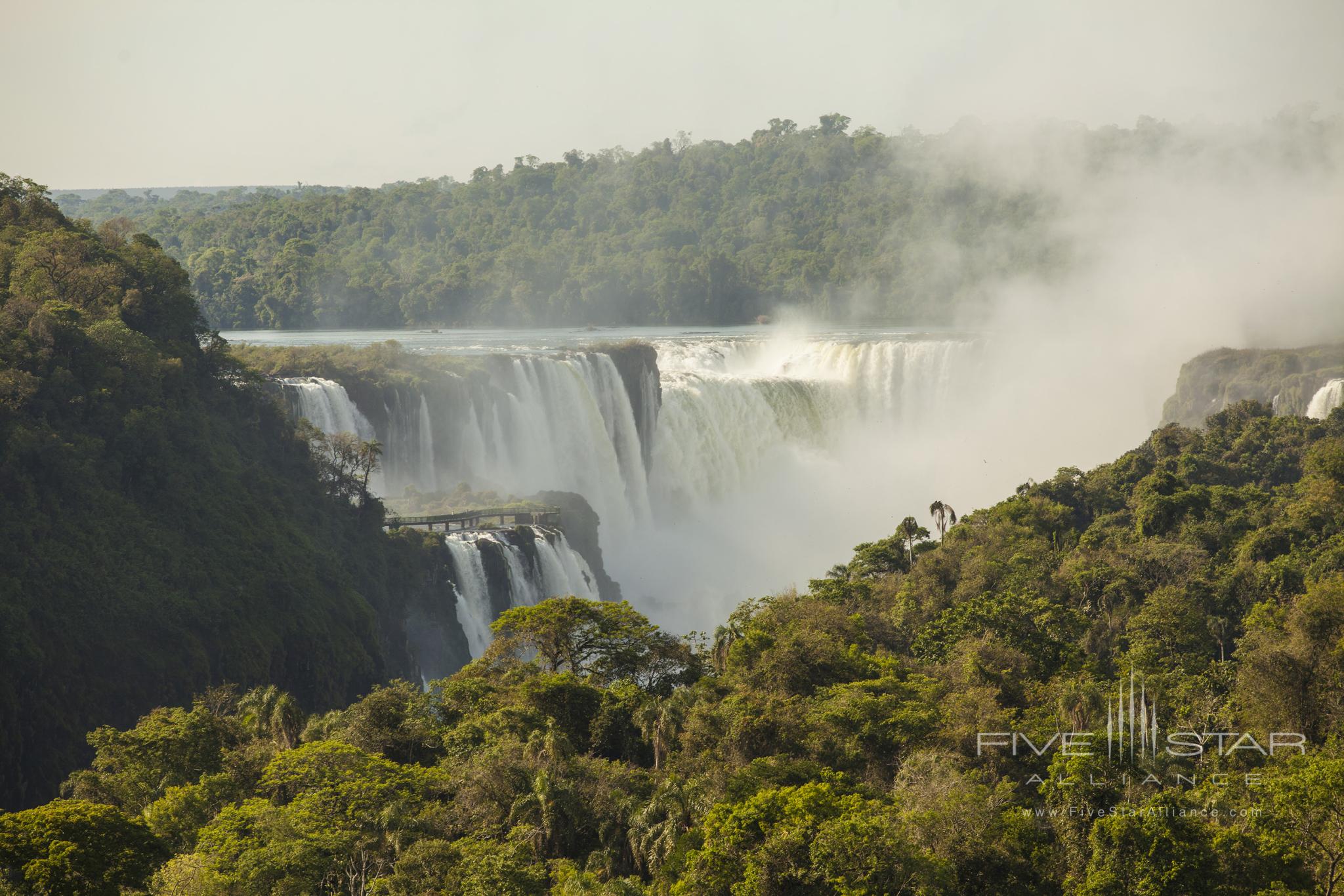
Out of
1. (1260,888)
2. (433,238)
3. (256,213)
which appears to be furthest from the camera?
(433,238)

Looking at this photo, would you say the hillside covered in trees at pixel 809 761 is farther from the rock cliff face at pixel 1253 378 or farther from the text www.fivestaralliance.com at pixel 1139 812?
the rock cliff face at pixel 1253 378

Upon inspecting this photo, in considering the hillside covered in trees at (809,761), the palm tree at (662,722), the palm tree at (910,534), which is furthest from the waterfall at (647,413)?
the palm tree at (662,722)

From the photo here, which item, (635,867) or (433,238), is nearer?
(635,867)

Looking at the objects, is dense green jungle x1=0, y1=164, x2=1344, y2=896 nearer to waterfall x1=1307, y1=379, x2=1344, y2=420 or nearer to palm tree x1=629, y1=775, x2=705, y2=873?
palm tree x1=629, y1=775, x2=705, y2=873

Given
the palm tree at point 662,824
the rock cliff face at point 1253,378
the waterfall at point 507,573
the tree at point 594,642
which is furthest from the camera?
the rock cliff face at point 1253,378

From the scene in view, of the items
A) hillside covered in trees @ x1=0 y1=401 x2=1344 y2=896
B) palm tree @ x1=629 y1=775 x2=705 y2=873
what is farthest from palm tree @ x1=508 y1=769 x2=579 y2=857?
palm tree @ x1=629 y1=775 x2=705 y2=873

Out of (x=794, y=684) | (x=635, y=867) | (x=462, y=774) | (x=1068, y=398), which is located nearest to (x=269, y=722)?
(x=462, y=774)

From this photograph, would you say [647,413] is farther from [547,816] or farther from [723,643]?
[547,816]

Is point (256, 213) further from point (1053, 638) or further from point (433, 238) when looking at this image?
point (1053, 638)
